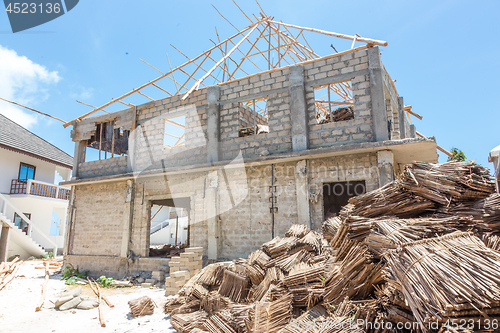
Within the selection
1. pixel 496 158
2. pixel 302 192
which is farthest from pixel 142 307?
pixel 496 158

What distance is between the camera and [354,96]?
9.05m

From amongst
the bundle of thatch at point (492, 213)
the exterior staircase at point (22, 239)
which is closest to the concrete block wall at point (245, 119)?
the bundle of thatch at point (492, 213)

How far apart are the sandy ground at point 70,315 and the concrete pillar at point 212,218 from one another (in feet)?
6.44

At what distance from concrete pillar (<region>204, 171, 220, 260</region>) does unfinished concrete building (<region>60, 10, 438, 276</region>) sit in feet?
0.13

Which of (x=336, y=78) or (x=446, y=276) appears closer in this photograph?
(x=446, y=276)

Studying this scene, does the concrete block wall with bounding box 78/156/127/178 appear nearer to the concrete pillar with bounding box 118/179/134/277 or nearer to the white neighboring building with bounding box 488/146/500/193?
the concrete pillar with bounding box 118/179/134/277

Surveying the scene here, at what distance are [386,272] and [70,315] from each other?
7458mm

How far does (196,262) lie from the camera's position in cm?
894

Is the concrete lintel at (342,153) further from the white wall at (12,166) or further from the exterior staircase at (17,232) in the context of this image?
the white wall at (12,166)

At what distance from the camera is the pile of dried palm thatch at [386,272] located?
9.46 ft

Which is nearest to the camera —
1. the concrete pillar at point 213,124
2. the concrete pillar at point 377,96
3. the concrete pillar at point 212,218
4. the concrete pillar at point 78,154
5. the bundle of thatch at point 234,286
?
the bundle of thatch at point 234,286

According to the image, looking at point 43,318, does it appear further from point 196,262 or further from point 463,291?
point 463,291

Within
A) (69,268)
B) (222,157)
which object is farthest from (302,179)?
(69,268)

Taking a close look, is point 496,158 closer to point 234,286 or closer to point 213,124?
point 234,286
